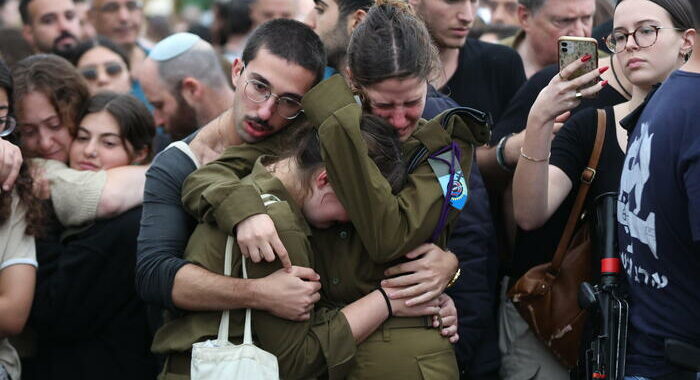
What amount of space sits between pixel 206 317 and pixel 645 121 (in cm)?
161

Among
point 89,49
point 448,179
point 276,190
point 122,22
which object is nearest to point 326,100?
point 276,190

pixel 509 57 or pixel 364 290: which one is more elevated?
pixel 509 57

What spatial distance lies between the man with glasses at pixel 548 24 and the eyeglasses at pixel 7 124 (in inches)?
112

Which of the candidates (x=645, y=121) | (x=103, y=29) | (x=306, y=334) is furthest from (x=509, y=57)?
(x=103, y=29)

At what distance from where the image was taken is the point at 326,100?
10.8 ft

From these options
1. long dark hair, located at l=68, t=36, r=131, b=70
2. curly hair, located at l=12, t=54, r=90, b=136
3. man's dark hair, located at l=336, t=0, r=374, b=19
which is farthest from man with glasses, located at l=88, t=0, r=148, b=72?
man's dark hair, located at l=336, t=0, r=374, b=19

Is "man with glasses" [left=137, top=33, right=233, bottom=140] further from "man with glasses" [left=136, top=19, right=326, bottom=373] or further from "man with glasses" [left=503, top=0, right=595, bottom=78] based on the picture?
"man with glasses" [left=503, top=0, right=595, bottom=78]

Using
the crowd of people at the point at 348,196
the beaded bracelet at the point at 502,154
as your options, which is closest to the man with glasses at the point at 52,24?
the crowd of people at the point at 348,196

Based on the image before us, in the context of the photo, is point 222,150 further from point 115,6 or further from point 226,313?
point 115,6

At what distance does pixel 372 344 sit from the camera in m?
3.37

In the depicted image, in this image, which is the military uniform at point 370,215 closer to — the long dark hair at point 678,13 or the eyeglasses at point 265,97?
the eyeglasses at point 265,97

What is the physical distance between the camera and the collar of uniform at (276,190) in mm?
3309

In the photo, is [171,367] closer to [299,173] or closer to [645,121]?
[299,173]

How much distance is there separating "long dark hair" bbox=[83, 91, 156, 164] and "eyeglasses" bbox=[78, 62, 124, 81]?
160 centimetres
